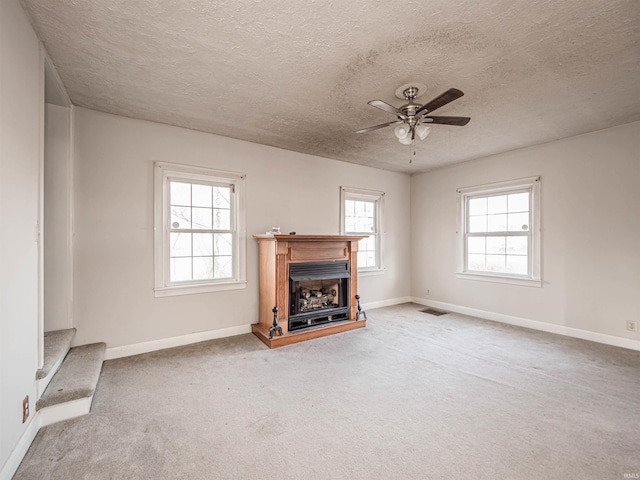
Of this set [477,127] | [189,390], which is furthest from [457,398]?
[477,127]

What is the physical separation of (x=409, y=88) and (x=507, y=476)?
284 centimetres

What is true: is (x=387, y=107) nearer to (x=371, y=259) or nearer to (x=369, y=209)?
(x=369, y=209)

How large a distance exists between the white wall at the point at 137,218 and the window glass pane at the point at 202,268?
25 cm

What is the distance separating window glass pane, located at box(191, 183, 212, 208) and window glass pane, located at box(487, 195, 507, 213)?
4.38 m

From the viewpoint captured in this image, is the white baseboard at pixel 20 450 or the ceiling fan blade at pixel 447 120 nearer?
the white baseboard at pixel 20 450

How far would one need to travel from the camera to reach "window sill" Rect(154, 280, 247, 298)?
134 inches

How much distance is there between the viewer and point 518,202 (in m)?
4.46

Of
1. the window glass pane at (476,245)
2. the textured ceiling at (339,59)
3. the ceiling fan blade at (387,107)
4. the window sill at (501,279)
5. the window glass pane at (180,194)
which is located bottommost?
the window sill at (501,279)

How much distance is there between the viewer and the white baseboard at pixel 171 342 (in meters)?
3.15

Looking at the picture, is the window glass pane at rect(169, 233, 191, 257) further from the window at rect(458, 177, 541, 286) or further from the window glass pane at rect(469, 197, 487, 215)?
the window glass pane at rect(469, 197, 487, 215)

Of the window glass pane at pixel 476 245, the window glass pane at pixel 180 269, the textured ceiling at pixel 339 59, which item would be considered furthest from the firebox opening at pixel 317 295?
the window glass pane at pixel 476 245

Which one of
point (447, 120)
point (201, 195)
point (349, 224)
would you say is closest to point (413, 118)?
point (447, 120)

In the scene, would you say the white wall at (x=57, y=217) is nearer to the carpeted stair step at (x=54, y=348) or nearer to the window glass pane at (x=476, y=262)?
the carpeted stair step at (x=54, y=348)

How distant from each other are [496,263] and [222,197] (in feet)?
14.3
